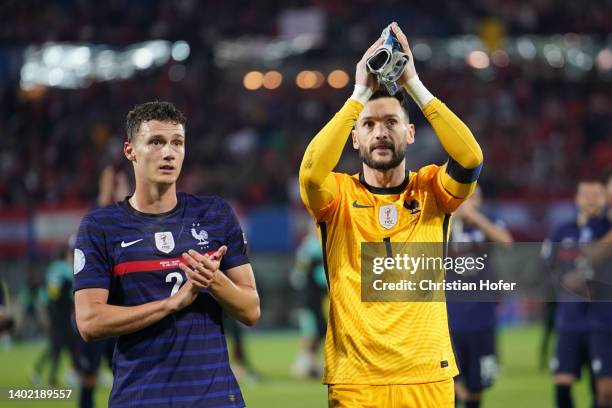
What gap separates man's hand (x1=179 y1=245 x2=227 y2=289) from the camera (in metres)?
3.86

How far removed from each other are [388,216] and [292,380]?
889cm

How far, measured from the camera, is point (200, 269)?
12.7ft

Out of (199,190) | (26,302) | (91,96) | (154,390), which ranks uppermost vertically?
(91,96)

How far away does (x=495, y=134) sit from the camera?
23.8 m

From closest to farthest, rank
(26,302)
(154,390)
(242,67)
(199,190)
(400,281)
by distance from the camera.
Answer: (154,390) → (400,281) → (26,302) → (199,190) → (242,67)

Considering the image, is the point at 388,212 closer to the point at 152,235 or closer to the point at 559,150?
the point at 152,235

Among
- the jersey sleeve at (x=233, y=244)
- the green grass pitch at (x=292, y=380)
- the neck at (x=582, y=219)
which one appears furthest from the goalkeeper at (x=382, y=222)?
the neck at (x=582, y=219)

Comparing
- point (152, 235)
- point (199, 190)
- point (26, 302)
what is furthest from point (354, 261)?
point (199, 190)

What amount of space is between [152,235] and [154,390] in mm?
656

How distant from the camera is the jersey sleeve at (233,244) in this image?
4172 mm

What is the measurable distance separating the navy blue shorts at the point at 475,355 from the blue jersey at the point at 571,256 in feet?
2.14

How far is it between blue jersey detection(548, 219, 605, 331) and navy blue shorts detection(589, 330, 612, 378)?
1.04ft

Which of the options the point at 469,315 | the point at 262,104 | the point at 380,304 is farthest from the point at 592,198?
the point at 262,104

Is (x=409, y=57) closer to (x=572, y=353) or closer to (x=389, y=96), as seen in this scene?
(x=389, y=96)
